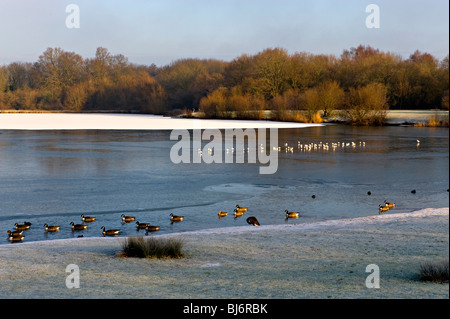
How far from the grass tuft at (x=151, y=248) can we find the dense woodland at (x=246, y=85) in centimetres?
4378

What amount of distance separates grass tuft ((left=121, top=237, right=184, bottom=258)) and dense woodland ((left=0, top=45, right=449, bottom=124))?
4378 cm

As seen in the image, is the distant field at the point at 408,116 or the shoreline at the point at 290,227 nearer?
A: the shoreline at the point at 290,227

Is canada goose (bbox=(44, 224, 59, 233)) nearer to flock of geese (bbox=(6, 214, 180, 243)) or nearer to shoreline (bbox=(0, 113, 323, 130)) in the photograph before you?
flock of geese (bbox=(6, 214, 180, 243))

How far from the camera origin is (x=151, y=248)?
7.95 m

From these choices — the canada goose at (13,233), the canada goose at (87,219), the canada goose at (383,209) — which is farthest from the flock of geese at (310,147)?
the canada goose at (13,233)

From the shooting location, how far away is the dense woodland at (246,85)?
Answer: 184 ft

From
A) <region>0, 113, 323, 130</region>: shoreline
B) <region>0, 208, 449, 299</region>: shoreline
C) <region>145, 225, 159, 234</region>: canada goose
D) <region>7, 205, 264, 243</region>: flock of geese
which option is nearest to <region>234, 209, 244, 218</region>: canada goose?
<region>7, 205, 264, 243</region>: flock of geese

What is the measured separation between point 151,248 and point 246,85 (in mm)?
59120

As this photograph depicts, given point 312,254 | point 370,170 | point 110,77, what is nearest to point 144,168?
point 370,170

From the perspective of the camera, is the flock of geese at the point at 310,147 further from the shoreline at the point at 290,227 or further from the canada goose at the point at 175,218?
the shoreline at the point at 290,227

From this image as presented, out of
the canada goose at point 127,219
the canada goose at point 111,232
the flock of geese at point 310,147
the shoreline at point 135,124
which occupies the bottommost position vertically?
the canada goose at point 111,232
